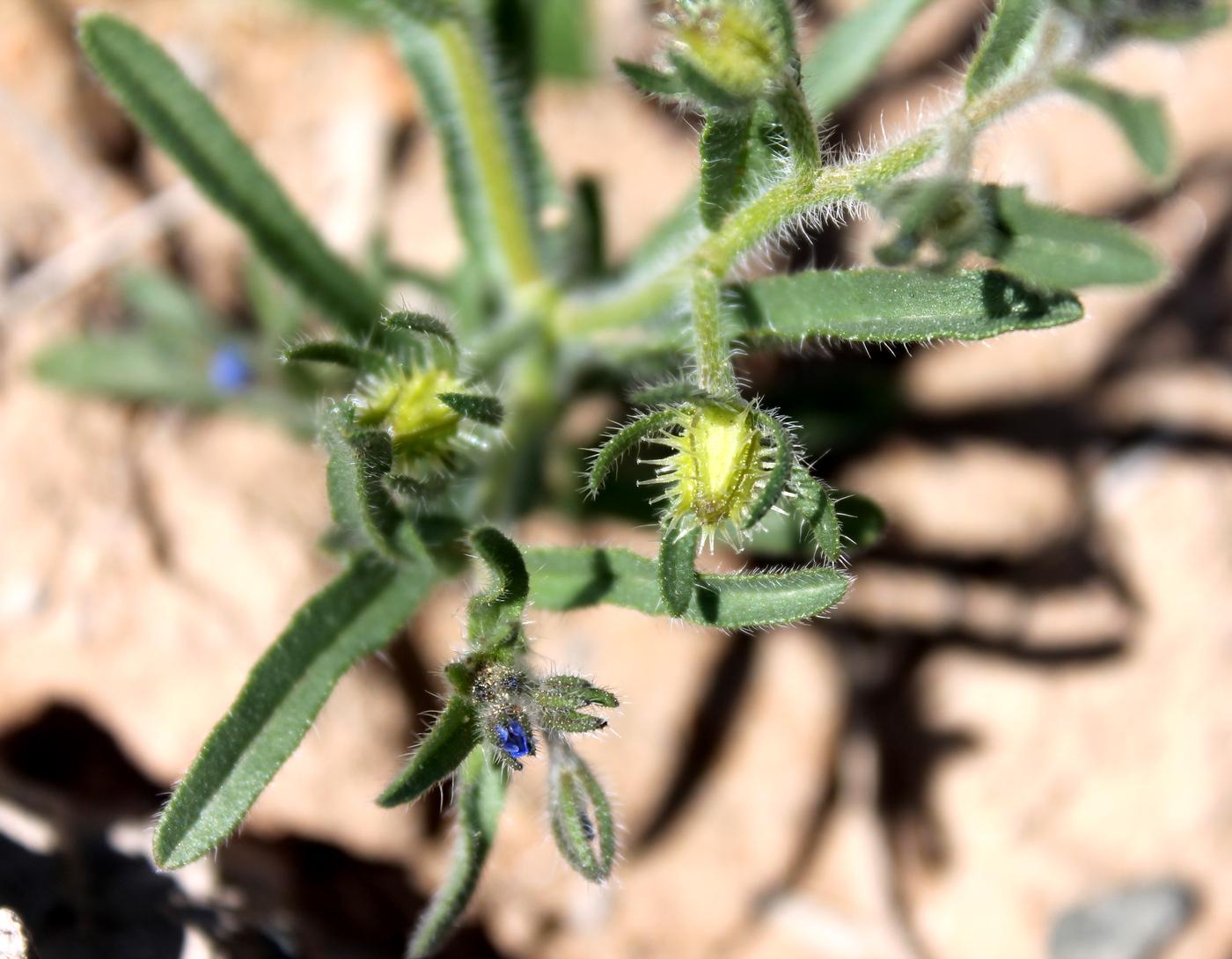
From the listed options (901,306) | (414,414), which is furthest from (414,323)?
(901,306)

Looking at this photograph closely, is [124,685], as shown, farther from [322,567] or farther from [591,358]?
[591,358]

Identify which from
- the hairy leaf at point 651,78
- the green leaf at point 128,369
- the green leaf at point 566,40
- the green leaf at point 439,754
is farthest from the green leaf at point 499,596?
the green leaf at point 566,40

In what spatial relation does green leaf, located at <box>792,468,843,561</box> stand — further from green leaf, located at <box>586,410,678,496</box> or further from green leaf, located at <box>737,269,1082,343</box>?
green leaf, located at <box>737,269,1082,343</box>

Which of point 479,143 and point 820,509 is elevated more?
point 479,143

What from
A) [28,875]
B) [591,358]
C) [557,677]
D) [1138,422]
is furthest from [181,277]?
[1138,422]

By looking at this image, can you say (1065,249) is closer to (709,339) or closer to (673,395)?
(709,339)

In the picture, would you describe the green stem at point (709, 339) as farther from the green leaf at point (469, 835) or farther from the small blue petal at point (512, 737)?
the green leaf at point (469, 835)
